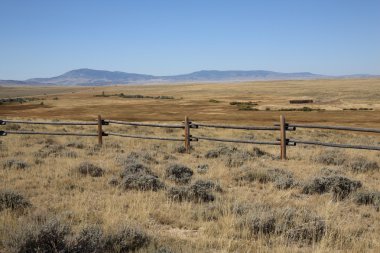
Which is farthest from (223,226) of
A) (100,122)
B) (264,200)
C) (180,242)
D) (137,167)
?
(100,122)

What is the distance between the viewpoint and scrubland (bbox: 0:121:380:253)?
16.2 ft

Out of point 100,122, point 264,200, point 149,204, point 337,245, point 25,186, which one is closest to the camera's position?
point 337,245

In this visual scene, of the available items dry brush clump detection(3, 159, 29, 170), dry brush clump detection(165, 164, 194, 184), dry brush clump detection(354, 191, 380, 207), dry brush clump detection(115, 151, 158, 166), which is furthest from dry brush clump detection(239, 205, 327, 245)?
dry brush clump detection(3, 159, 29, 170)

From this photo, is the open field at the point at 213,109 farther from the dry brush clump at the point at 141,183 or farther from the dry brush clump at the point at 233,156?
the dry brush clump at the point at 141,183

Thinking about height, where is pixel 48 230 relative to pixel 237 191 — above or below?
above

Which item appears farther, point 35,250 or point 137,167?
point 137,167

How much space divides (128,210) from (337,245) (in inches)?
124

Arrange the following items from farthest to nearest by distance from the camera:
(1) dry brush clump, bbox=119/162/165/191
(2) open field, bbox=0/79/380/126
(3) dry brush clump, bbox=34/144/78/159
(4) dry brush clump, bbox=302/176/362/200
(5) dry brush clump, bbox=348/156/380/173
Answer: (2) open field, bbox=0/79/380/126, (3) dry brush clump, bbox=34/144/78/159, (5) dry brush clump, bbox=348/156/380/173, (1) dry brush clump, bbox=119/162/165/191, (4) dry brush clump, bbox=302/176/362/200

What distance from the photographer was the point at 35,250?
4.41 metres

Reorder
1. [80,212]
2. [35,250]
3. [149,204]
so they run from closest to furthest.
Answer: [35,250] < [80,212] < [149,204]

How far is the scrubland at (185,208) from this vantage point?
16.2 ft

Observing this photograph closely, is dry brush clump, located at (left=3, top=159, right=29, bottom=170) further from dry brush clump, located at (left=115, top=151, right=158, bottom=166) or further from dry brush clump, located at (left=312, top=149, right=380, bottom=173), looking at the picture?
dry brush clump, located at (left=312, top=149, right=380, bottom=173)

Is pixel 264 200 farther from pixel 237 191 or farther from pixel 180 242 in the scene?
pixel 180 242

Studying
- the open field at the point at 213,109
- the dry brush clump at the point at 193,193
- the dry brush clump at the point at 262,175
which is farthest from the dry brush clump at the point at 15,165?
the open field at the point at 213,109
